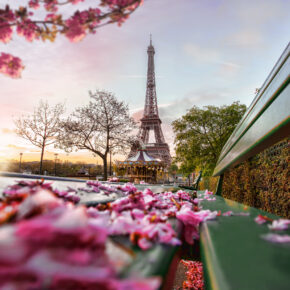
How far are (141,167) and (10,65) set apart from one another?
17756 millimetres

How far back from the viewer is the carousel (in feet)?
57.0

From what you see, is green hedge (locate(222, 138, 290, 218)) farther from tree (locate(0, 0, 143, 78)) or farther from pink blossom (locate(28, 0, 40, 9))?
pink blossom (locate(28, 0, 40, 9))

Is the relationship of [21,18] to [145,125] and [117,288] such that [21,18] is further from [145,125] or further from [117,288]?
[145,125]

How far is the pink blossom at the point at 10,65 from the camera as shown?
1.14 metres

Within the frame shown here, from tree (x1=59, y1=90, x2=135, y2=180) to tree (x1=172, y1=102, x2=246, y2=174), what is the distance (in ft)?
18.2

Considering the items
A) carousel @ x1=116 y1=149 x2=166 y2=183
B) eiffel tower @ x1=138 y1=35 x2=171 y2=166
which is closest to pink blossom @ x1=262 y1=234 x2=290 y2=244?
carousel @ x1=116 y1=149 x2=166 y2=183

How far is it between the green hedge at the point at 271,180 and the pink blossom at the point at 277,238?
6.88 feet

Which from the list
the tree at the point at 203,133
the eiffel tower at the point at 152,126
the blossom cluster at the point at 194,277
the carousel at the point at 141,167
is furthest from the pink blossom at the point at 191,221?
the eiffel tower at the point at 152,126

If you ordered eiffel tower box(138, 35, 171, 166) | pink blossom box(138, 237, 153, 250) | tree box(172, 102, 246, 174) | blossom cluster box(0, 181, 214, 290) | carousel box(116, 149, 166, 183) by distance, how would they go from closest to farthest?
blossom cluster box(0, 181, 214, 290)
pink blossom box(138, 237, 153, 250)
carousel box(116, 149, 166, 183)
tree box(172, 102, 246, 174)
eiffel tower box(138, 35, 171, 166)

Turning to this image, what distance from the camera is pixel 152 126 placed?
38969 millimetres

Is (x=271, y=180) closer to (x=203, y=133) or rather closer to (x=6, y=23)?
(x=6, y=23)

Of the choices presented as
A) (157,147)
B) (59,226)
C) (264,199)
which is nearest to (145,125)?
(157,147)

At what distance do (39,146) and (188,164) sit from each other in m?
16.0

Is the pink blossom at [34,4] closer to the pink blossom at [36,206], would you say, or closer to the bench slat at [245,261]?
the pink blossom at [36,206]
